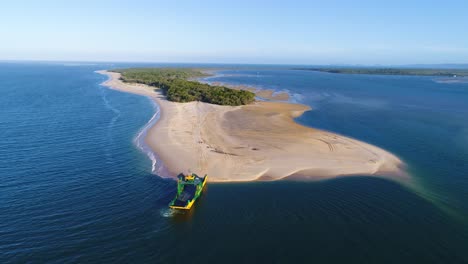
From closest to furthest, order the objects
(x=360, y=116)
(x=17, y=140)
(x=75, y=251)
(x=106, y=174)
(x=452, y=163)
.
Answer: (x=75, y=251) → (x=106, y=174) → (x=452, y=163) → (x=17, y=140) → (x=360, y=116)

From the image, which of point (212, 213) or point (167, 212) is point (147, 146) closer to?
point (167, 212)

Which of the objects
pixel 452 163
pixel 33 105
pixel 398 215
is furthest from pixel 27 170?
pixel 452 163

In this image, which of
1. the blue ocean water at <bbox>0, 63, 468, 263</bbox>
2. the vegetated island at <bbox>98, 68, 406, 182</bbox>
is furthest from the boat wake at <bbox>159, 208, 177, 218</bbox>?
the vegetated island at <bbox>98, 68, 406, 182</bbox>

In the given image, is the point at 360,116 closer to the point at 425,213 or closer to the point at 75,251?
the point at 425,213

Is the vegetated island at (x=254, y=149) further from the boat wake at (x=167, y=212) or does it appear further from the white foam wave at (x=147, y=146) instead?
the boat wake at (x=167, y=212)

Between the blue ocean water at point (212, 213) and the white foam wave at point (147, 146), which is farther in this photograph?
the white foam wave at point (147, 146)

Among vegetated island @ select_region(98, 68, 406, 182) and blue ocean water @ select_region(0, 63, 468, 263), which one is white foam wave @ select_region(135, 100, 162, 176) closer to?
vegetated island @ select_region(98, 68, 406, 182)

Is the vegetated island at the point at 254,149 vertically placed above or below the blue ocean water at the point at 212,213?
above

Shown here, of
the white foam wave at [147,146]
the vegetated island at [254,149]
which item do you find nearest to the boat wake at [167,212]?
the vegetated island at [254,149]
